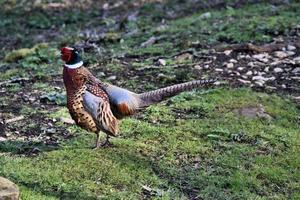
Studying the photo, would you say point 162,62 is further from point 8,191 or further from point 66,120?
point 8,191

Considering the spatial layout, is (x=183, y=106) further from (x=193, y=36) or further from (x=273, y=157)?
(x=193, y=36)

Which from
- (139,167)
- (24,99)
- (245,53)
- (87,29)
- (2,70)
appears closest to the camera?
(139,167)

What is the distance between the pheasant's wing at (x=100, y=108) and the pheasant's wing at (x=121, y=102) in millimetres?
87

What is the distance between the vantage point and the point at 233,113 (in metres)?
8.43

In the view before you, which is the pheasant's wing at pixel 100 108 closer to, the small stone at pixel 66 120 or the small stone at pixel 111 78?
the small stone at pixel 66 120

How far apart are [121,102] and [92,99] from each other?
38 cm

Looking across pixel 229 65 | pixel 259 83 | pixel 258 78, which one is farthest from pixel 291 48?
pixel 259 83

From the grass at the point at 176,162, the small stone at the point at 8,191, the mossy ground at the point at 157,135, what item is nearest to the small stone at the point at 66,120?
the mossy ground at the point at 157,135

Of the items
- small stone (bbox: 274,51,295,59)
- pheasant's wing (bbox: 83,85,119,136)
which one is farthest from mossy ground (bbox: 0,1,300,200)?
small stone (bbox: 274,51,295,59)

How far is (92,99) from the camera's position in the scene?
6723 millimetres

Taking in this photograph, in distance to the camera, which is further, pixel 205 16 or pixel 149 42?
pixel 205 16

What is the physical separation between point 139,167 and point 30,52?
20.4 ft

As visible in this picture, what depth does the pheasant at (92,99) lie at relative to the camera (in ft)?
22.0

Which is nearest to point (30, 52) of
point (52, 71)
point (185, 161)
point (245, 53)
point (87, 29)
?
point (52, 71)
